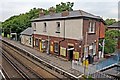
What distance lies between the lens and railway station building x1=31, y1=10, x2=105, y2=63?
18828 millimetres

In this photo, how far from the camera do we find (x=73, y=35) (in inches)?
777

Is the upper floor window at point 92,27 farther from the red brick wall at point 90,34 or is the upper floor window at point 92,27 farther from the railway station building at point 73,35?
the red brick wall at point 90,34

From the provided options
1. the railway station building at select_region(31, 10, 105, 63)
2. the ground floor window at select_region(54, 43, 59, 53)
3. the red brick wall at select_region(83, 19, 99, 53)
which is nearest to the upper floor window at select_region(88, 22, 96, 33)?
the railway station building at select_region(31, 10, 105, 63)

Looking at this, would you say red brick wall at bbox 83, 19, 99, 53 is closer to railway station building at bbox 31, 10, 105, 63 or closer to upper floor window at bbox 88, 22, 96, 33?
railway station building at bbox 31, 10, 105, 63

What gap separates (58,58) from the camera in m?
21.6

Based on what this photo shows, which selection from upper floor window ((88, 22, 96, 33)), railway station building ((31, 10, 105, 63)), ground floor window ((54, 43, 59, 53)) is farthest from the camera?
ground floor window ((54, 43, 59, 53))

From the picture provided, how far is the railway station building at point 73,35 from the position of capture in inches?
741

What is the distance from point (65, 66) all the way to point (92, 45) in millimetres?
4251

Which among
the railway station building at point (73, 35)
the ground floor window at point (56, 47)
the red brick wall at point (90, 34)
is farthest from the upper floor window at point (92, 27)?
the ground floor window at point (56, 47)

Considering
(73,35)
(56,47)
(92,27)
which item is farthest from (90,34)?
(56,47)

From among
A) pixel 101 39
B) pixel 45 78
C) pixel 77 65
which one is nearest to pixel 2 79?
pixel 45 78

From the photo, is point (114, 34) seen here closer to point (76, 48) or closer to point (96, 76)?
point (76, 48)

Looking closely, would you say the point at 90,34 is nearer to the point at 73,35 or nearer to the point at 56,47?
the point at 73,35

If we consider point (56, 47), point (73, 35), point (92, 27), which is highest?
point (92, 27)
